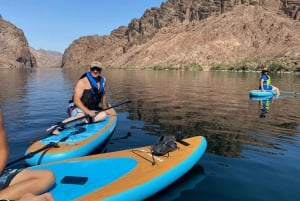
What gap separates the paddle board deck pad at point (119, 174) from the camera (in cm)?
543

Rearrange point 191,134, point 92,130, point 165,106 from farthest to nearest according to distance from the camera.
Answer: point 165,106
point 191,134
point 92,130

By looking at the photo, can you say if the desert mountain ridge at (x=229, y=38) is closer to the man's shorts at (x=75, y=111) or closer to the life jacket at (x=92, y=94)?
the life jacket at (x=92, y=94)

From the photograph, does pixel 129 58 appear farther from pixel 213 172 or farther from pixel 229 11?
pixel 213 172

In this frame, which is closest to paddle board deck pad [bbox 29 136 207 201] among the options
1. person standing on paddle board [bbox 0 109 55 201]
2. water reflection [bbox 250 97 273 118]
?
person standing on paddle board [bbox 0 109 55 201]

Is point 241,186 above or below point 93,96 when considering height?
below

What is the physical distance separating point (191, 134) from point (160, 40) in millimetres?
150537

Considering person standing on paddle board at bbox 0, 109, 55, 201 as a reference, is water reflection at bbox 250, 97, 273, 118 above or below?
below

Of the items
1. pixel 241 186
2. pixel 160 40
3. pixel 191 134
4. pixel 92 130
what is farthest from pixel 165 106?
pixel 160 40

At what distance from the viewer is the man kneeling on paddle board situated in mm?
10047

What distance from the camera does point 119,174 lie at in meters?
6.16

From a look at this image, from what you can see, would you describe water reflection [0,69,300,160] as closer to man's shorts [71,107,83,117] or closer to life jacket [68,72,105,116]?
life jacket [68,72,105,116]

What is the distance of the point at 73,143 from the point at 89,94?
290cm

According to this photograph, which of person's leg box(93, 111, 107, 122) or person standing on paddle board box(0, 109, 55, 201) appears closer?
person standing on paddle board box(0, 109, 55, 201)

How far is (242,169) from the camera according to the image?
26.5ft
